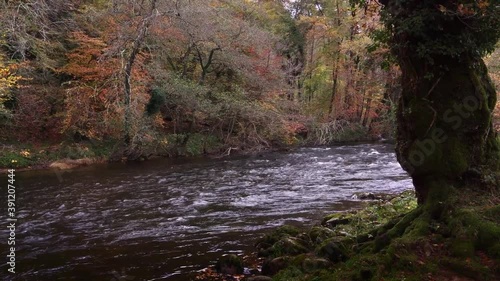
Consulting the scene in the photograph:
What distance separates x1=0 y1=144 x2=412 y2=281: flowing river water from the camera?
7.27 m

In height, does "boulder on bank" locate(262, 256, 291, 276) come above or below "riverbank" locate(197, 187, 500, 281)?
below

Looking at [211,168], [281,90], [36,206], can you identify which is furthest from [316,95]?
[36,206]

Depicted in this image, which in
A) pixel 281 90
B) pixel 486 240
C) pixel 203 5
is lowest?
pixel 486 240

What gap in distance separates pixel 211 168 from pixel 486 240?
15027 millimetres

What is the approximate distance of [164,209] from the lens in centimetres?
1135

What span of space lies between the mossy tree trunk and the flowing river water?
12.2 feet

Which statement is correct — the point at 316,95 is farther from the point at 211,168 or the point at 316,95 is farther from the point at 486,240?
the point at 486,240

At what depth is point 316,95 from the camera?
4031cm

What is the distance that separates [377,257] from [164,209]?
723 cm

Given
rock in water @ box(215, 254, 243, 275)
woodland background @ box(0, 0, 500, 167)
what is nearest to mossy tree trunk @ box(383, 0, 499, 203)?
rock in water @ box(215, 254, 243, 275)

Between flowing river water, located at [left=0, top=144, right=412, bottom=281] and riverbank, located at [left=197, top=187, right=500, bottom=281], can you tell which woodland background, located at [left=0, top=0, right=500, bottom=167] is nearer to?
flowing river water, located at [left=0, top=144, right=412, bottom=281]

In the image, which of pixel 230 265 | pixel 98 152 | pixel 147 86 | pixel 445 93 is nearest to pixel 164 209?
pixel 230 265

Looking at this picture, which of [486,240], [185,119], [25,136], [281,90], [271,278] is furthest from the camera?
[281,90]

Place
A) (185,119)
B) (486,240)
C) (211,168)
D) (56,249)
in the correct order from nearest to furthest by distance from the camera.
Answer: (486,240)
(56,249)
(211,168)
(185,119)
